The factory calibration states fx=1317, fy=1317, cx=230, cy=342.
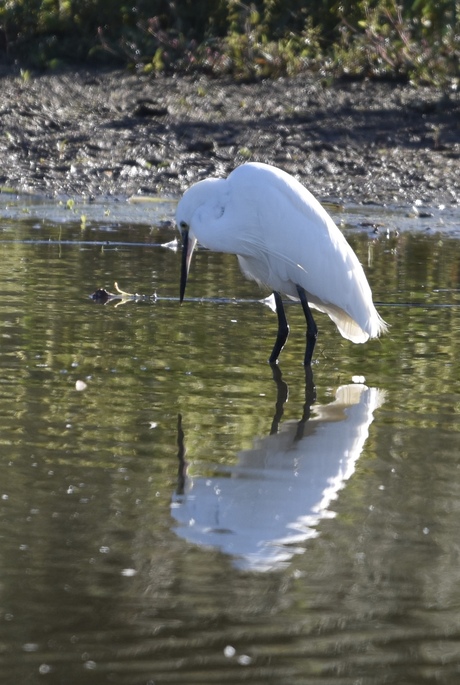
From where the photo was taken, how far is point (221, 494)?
3812 millimetres

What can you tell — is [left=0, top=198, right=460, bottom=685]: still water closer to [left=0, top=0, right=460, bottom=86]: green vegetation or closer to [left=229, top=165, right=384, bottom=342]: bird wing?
[left=229, top=165, right=384, bottom=342]: bird wing

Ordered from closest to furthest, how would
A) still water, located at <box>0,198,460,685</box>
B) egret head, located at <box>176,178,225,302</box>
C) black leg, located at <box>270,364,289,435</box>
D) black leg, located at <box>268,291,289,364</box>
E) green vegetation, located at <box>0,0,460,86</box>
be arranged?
still water, located at <box>0,198,460,685</box>
black leg, located at <box>270,364,289,435</box>
black leg, located at <box>268,291,289,364</box>
egret head, located at <box>176,178,225,302</box>
green vegetation, located at <box>0,0,460,86</box>

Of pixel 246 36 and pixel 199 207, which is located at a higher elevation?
pixel 246 36

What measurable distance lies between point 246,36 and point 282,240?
8327 millimetres

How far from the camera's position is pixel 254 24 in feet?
47.6

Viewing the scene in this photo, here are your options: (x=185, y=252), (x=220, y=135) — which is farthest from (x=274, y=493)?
(x=220, y=135)

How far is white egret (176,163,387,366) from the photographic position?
615cm

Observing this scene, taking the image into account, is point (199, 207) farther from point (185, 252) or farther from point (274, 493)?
point (274, 493)

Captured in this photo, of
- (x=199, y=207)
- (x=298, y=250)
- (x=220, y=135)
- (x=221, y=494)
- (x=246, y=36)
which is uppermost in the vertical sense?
(x=246, y=36)

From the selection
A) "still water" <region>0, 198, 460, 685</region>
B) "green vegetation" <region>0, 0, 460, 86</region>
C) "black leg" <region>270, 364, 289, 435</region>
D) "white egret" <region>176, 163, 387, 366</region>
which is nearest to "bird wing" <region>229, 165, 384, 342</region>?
"white egret" <region>176, 163, 387, 366</region>

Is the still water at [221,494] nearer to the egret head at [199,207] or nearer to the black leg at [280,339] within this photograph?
the black leg at [280,339]

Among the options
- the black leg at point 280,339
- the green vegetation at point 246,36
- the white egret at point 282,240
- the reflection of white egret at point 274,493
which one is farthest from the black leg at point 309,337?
the green vegetation at point 246,36

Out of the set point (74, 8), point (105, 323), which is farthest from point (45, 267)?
point (74, 8)

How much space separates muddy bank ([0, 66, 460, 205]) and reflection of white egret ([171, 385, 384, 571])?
7.28 meters
